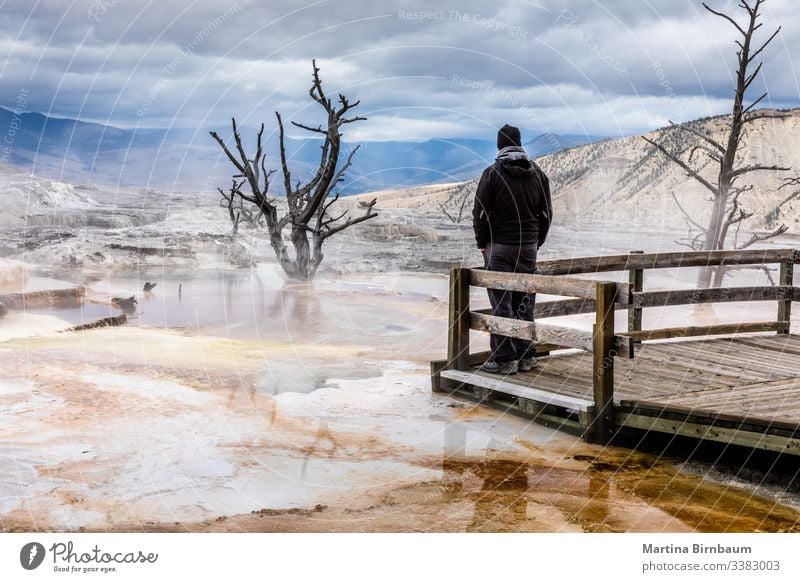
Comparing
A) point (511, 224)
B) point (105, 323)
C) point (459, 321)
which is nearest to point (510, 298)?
point (459, 321)

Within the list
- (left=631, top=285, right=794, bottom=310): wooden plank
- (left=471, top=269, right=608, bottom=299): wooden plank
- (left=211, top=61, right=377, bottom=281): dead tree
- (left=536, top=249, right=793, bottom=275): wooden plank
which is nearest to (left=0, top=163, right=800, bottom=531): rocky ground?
(left=471, top=269, right=608, bottom=299): wooden plank

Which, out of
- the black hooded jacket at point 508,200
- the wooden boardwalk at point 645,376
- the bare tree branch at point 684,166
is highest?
the bare tree branch at point 684,166

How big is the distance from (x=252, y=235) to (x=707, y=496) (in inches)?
746

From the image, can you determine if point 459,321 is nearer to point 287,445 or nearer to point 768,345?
point 287,445

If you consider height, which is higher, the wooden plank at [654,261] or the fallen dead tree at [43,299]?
the wooden plank at [654,261]

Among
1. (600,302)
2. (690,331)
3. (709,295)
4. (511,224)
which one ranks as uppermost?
(511,224)

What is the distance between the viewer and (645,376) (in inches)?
297

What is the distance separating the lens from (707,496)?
5523mm

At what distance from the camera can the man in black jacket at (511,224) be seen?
295 inches

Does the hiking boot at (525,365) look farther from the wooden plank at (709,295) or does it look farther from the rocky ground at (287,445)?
the wooden plank at (709,295)

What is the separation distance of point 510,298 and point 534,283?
622 mm

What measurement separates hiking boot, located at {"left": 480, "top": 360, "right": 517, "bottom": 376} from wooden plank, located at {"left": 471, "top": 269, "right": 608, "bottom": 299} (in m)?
0.68

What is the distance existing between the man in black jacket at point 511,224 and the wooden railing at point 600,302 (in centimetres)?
18

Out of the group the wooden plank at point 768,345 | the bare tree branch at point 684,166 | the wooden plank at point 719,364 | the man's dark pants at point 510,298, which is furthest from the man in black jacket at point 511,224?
the bare tree branch at point 684,166
